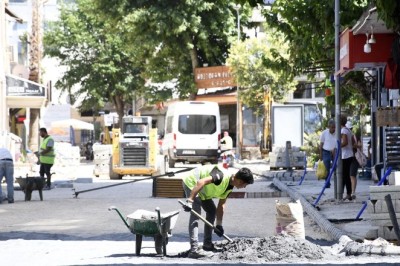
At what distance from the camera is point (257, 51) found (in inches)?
2516

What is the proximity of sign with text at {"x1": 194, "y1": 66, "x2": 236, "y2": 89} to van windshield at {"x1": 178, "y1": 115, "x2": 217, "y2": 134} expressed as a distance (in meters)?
8.62

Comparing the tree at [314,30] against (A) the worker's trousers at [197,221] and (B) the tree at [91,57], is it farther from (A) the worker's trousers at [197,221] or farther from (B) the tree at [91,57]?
(B) the tree at [91,57]

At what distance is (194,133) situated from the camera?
5378cm

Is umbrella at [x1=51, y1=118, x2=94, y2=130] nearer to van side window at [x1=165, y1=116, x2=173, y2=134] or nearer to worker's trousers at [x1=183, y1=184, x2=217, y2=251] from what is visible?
van side window at [x1=165, y1=116, x2=173, y2=134]

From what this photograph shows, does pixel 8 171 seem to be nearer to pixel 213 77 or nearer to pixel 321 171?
pixel 321 171

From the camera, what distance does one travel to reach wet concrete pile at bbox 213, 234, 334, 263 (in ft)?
46.4

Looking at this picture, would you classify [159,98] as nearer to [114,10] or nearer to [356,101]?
[114,10]

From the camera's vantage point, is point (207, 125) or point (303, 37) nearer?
point (303, 37)

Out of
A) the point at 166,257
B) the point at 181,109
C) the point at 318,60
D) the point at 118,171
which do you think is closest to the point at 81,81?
the point at 181,109

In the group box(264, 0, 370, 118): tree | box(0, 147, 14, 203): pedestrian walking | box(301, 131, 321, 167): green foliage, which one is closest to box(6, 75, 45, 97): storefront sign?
box(301, 131, 321, 167): green foliage

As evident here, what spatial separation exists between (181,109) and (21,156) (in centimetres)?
963

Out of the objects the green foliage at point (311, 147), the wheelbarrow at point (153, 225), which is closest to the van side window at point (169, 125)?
the green foliage at point (311, 147)

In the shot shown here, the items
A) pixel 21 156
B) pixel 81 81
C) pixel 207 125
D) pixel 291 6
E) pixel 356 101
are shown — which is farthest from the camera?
pixel 81 81

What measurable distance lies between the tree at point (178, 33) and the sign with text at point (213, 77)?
112 cm
